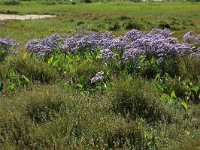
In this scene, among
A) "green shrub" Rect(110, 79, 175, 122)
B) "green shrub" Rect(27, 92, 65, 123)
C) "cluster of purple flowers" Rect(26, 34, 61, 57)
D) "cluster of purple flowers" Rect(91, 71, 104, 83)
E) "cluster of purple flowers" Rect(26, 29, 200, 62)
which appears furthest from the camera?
"cluster of purple flowers" Rect(26, 34, 61, 57)

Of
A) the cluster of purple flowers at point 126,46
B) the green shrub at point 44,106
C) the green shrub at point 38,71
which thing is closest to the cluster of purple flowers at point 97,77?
the cluster of purple flowers at point 126,46

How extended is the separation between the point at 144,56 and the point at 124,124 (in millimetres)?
3492

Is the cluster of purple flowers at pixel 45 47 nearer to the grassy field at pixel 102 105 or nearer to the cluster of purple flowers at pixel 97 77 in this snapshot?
the grassy field at pixel 102 105

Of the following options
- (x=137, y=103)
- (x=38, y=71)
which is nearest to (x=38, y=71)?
(x=38, y=71)

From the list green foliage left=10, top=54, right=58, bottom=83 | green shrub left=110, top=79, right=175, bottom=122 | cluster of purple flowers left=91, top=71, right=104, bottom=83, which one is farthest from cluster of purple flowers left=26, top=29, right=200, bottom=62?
green shrub left=110, top=79, right=175, bottom=122

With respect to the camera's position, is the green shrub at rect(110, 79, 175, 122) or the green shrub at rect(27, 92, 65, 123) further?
the green shrub at rect(110, 79, 175, 122)

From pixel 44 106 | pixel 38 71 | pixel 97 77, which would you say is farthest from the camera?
pixel 38 71

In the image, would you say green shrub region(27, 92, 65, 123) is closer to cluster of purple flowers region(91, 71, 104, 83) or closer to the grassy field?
the grassy field

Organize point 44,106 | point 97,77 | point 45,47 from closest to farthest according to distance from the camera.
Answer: point 44,106
point 97,77
point 45,47

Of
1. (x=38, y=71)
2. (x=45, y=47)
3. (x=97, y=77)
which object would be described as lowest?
(x=38, y=71)

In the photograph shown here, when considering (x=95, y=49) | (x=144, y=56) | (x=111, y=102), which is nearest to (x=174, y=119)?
(x=111, y=102)

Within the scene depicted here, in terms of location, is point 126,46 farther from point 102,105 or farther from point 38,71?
point 102,105

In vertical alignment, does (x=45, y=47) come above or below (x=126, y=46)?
below

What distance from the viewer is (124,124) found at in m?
A: 4.96
